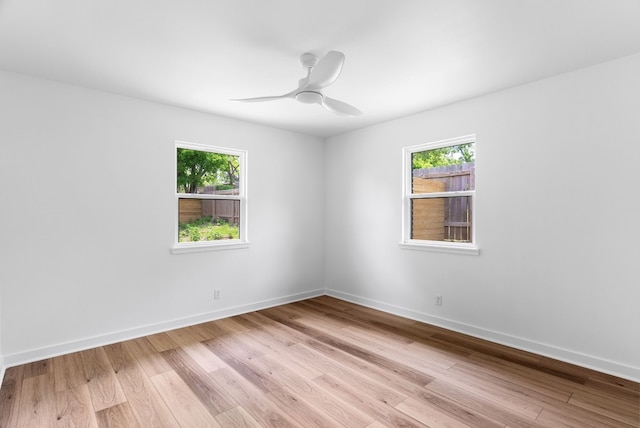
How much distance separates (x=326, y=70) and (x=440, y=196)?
228cm

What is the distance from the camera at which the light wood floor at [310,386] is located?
2.09m

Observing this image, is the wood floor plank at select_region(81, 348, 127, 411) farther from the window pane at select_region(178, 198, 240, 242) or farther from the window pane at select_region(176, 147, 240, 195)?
the window pane at select_region(176, 147, 240, 195)

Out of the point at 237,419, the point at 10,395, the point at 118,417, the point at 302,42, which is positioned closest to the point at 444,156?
the point at 302,42

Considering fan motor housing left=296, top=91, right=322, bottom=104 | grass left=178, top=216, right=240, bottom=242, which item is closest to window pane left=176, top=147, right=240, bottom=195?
grass left=178, top=216, right=240, bottom=242

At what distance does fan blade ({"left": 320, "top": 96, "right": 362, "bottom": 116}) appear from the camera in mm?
2680

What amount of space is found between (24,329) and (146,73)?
2485 millimetres

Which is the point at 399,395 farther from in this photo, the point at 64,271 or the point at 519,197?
the point at 64,271

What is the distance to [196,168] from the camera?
13.0 feet

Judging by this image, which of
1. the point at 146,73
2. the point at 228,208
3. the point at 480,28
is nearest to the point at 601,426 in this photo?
the point at 480,28

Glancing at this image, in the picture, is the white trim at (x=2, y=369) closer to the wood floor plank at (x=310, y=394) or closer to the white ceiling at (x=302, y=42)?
the wood floor plank at (x=310, y=394)

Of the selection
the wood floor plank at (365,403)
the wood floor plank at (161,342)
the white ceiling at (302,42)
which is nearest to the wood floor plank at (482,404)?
the wood floor plank at (365,403)

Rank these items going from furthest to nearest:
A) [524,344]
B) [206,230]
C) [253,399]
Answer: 1. [206,230]
2. [524,344]
3. [253,399]

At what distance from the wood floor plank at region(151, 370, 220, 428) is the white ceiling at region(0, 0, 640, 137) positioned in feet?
8.33

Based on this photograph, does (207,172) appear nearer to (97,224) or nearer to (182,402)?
(97,224)
